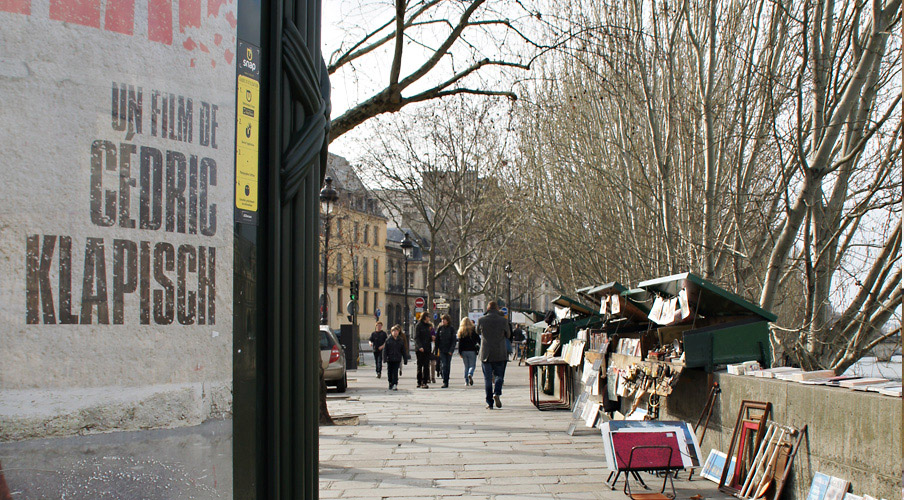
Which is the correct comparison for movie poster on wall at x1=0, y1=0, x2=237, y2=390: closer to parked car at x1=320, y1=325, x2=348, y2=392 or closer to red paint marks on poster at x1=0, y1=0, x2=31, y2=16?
red paint marks on poster at x1=0, y1=0, x2=31, y2=16

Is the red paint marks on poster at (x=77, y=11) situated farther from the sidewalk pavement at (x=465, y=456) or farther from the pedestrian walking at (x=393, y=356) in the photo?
the pedestrian walking at (x=393, y=356)

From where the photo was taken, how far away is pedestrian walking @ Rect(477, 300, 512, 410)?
1574 cm

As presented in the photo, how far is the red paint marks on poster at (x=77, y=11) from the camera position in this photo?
4.86ft

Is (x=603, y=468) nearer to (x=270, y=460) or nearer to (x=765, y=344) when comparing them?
(x=765, y=344)

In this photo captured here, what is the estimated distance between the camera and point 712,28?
1357 cm

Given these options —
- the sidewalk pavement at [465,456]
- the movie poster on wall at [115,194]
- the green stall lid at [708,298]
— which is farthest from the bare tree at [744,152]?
the movie poster on wall at [115,194]

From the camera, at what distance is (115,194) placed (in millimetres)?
1507

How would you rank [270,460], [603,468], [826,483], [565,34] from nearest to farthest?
[270,460] < [826,483] < [603,468] < [565,34]

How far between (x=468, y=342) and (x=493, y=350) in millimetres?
4699

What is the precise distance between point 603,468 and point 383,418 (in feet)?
19.3

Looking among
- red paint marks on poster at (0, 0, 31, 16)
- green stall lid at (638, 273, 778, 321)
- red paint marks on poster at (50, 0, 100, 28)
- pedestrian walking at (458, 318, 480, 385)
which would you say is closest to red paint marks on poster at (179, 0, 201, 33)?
red paint marks on poster at (50, 0, 100, 28)

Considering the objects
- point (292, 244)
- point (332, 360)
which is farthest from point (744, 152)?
point (292, 244)

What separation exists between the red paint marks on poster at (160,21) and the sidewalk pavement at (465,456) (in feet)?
20.6

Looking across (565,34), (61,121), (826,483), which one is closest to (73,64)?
(61,121)
